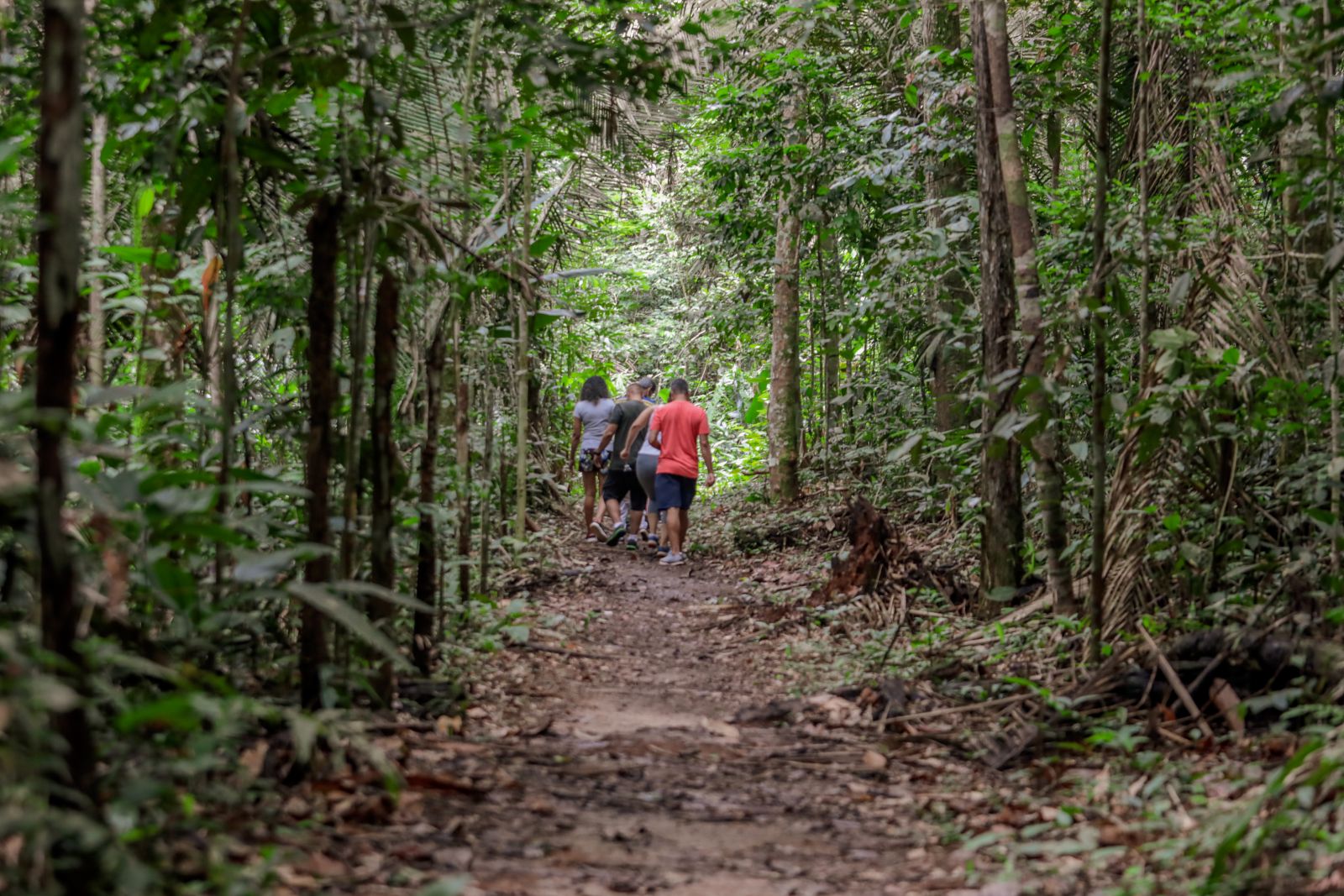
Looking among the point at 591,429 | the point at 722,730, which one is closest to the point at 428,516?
the point at 722,730

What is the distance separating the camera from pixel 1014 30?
1137 cm

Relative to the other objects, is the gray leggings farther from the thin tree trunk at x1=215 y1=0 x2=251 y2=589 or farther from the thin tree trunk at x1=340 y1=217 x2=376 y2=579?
the thin tree trunk at x1=215 y1=0 x2=251 y2=589

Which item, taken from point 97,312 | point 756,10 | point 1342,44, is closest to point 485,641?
point 97,312

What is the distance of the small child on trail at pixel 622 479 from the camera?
36.9ft

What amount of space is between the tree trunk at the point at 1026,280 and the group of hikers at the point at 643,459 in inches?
186

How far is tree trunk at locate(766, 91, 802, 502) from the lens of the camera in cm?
1241

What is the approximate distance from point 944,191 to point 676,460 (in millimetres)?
3300

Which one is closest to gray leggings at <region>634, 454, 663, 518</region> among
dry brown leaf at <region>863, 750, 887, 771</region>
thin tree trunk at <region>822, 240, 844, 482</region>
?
thin tree trunk at <region>822, 240, 844, 482</region>

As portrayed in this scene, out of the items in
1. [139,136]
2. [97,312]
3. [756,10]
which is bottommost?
[97,312]

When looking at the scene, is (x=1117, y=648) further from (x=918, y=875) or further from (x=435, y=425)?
(x=435, y=425)

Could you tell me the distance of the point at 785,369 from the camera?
12914 mm

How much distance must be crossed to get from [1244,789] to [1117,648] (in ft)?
5.14

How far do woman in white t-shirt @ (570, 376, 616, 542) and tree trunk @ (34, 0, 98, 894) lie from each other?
9263 millimetres

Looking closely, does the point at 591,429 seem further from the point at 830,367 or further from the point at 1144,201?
the point at 1144,201
